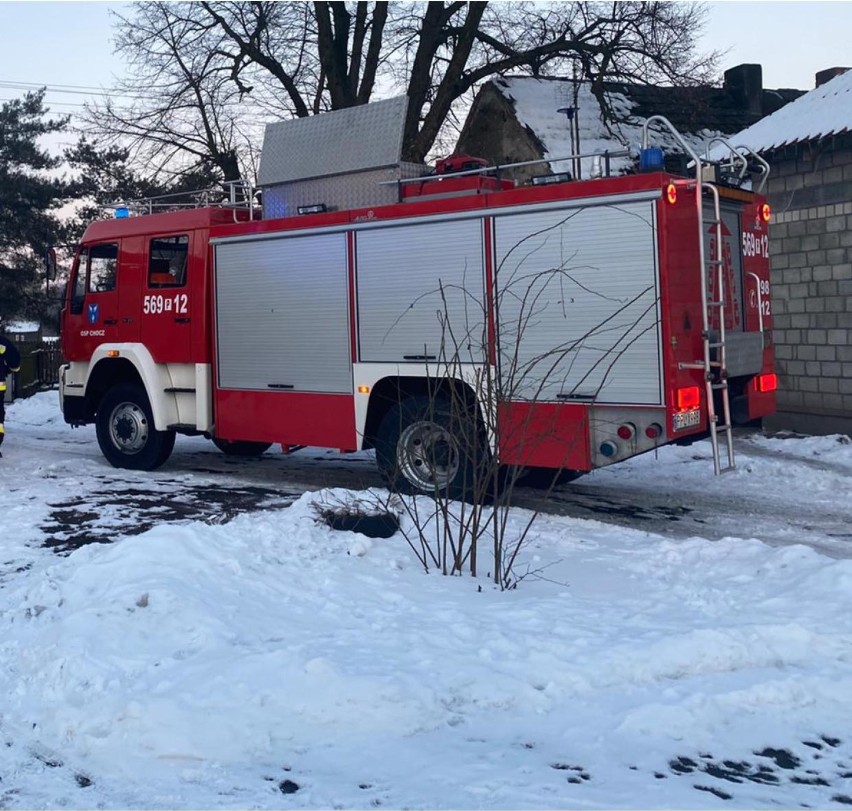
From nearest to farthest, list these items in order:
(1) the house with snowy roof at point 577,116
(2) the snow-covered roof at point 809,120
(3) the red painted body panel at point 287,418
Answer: (3) the red painted body panel at point 287,418
(2) the snow-covered roof at point 809,120
(1) the house with snowy roof at point 577,116

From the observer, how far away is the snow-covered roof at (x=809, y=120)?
43.2ft

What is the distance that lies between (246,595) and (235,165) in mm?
20318

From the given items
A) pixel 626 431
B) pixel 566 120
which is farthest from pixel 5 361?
pixel 566 120

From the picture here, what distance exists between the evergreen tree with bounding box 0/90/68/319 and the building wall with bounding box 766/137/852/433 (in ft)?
63.9

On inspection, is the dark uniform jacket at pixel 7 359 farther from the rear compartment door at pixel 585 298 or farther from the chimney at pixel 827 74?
the chimney at pixel 827 74

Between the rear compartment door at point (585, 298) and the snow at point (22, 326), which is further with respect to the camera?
the snow at point (22, 326)

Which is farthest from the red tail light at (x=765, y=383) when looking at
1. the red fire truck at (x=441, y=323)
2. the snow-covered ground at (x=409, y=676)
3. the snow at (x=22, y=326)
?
the snow at (x=22, y=326)

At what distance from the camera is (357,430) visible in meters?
9.65

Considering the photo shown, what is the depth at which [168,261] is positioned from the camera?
444 inches

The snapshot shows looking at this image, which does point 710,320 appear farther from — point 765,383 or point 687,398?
point 765,383

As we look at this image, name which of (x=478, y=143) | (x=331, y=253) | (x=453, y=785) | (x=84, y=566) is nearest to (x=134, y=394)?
(x=331, y=253)

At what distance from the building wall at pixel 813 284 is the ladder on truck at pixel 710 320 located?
19.9 ft

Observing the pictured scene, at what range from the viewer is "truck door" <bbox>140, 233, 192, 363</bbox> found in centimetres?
1108

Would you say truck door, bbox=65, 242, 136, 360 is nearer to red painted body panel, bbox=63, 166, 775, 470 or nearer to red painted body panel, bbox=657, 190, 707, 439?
red painted body panel, bbox=63, 166, 775, 470
